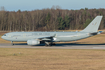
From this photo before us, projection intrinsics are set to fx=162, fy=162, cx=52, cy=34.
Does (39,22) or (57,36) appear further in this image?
(39,22)

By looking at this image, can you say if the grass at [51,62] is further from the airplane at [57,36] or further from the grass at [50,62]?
the airplane at [57,36]

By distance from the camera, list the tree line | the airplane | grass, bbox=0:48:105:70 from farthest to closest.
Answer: the tree line, the airplane, grass, bbox=0:48:105:70

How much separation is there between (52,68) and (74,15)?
12584cm

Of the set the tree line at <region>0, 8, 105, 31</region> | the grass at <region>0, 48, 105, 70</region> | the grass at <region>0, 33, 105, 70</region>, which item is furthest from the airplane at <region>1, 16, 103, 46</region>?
the tree line at <region>0, 8, 105, 31</region>

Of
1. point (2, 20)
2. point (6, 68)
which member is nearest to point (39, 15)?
point (2, 20)

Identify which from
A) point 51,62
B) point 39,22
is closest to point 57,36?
point 51,62

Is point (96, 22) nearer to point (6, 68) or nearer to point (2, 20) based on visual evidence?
point (6, 68)

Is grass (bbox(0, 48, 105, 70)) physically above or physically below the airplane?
below

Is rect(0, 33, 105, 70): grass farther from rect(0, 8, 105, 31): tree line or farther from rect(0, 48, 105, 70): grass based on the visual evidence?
rect(0, 8, 105, 31): tree line

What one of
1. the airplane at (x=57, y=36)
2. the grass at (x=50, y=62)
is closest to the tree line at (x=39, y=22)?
the airplane at (x=57, y=36)

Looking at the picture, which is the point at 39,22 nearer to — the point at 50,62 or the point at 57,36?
the point at 57,36

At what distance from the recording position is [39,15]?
128250mm

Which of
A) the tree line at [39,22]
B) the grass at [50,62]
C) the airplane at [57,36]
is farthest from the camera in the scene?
the tree line at [39,22]

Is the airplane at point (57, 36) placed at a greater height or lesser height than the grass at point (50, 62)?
greater
